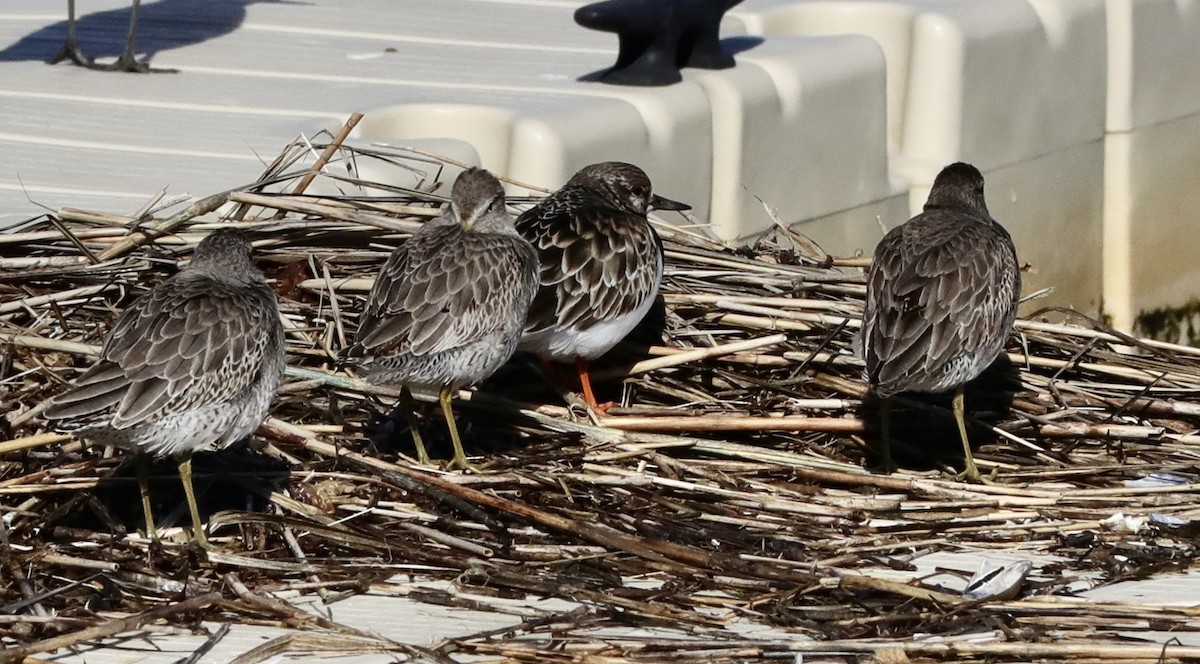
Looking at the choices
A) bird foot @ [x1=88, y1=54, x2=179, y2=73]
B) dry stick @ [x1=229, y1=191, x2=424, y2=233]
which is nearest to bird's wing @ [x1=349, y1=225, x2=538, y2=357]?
dry stick @ [x1=229, y1=191, x2=424, y2=233]

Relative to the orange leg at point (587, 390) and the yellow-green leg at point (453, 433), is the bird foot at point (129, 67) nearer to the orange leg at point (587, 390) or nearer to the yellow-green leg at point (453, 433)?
the orange leg at point (587, 390)

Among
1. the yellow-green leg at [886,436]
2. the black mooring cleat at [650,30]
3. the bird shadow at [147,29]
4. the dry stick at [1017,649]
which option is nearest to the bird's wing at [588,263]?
the yellow-green leg at [886,436]

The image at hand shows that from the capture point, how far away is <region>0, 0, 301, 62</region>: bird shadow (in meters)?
11.3

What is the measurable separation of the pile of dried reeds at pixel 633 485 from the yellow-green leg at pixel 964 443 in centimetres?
11

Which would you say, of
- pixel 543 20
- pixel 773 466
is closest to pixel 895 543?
pixel 773 466

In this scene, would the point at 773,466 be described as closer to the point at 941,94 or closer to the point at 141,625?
the point at 141,625

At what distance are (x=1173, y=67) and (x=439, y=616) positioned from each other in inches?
356

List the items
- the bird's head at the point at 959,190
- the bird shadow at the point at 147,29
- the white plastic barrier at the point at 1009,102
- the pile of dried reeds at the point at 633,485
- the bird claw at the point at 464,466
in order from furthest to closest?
1. the bird shadow at the point at 147,29
2. the white plastic barrier at the point at 1009,102
3. the bird's head at the point at 959,190
4. the bird claw at the point at 464,466
5. the pile of dried reeds at the point at 633,485

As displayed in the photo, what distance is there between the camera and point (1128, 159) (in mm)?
12586

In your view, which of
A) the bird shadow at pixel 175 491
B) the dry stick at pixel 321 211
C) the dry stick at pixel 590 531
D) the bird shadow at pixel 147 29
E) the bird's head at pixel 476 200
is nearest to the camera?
the dry stick at pixel 590 531

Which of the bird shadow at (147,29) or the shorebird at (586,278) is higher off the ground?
the bird shadow at (147,29)

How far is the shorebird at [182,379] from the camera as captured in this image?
18.6 ft

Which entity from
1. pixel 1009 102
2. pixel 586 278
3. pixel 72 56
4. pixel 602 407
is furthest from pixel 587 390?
pixel 1009 102

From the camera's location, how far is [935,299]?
274 inches
